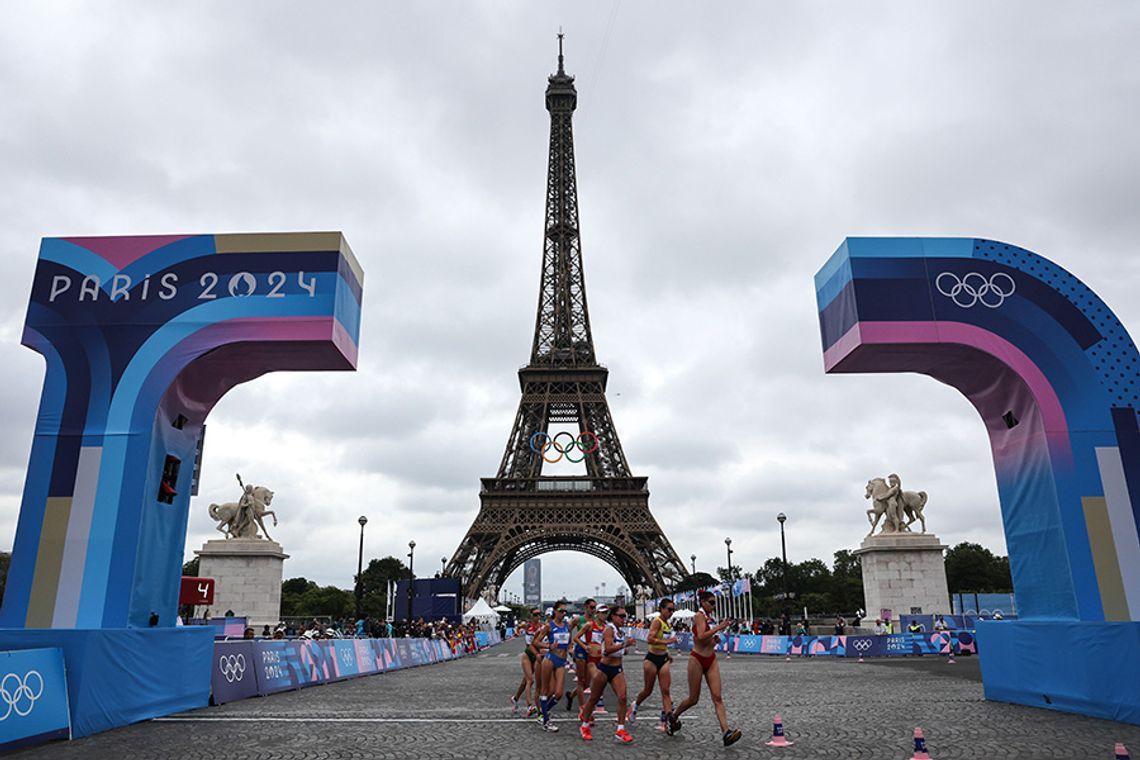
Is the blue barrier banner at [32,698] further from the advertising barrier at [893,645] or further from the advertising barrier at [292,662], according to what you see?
the advertising barrier at [893,645]

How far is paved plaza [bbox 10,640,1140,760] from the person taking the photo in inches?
348

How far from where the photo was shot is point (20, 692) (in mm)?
9438

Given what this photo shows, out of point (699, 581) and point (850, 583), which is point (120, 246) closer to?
point (699, 581)

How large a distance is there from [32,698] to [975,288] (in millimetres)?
14707

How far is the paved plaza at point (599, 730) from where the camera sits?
29.0ft

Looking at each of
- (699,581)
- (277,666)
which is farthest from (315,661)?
(699,581)

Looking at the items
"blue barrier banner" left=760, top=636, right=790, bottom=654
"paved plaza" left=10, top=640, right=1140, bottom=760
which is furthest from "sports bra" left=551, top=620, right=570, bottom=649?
"blue barrier banner" left=760, top=636, right=790, bottom=654

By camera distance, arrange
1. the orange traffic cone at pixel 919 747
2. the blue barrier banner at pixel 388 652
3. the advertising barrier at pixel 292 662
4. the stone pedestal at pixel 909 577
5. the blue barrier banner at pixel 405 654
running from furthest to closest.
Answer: the stone pedestal at pixel 909 577, the blue barrier banner at pixel 405 654, the blue barrier banner at pixel 388 652, the advertising barrier at pixel 292 662, the orange traffic cone at pixel 919 747

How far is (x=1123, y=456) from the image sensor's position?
12695mm

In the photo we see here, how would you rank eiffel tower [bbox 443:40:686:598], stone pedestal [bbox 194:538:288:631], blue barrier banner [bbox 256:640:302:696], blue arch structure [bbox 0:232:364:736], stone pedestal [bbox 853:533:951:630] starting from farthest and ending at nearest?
eiffel tower [bbox 443:40:686:598], stone pedestal [bbox 194:538:288:631], stone pedestal [bbox 853:533:951:630], blue barrier banner [bbox 256:640:302:696], blue arch structure [bbox 0:232:364:736]

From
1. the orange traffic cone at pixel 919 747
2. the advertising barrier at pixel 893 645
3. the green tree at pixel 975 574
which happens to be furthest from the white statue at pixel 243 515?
the green tree at pixel 975 574

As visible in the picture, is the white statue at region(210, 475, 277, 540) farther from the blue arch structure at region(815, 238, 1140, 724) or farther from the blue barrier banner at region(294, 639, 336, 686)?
the blue arch structure at region(815, 238, 1140, 724)

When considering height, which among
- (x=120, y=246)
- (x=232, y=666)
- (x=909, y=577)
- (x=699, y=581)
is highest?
(x=120, y=246)

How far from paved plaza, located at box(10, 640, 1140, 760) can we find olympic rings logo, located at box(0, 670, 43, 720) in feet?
1.59
